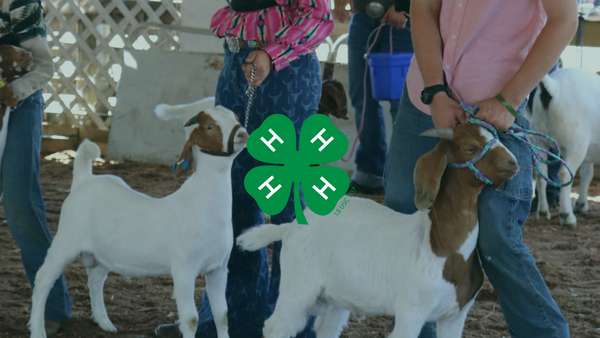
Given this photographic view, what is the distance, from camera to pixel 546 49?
1.64 metres

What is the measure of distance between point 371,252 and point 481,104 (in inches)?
18.7

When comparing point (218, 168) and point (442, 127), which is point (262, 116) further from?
point (442, 127)

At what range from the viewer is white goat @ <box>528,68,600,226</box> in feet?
14.6

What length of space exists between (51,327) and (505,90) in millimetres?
1848

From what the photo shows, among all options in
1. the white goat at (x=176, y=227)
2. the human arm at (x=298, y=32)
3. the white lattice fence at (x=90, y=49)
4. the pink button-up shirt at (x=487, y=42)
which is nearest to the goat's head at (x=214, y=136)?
the white goat at (x=176, y=227)

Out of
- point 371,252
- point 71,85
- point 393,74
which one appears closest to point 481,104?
point 371,252

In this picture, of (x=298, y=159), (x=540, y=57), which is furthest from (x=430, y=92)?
(x=298, y=159)

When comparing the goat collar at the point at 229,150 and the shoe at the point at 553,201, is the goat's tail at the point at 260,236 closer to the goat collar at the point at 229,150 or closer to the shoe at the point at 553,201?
the goat collar at the point at 229,150

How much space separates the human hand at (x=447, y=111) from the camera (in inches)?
69.5

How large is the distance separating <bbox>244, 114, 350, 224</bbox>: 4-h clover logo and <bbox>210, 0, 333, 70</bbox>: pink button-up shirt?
0.44m

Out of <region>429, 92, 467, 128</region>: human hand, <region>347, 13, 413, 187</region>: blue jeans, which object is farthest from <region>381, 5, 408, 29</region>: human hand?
<region>429, 92, 467, 128</region>: human hand

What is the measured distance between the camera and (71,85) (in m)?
7.37

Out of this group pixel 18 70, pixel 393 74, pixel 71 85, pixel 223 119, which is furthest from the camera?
pixel 71 85

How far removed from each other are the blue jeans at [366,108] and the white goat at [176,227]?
2285 millimetres
